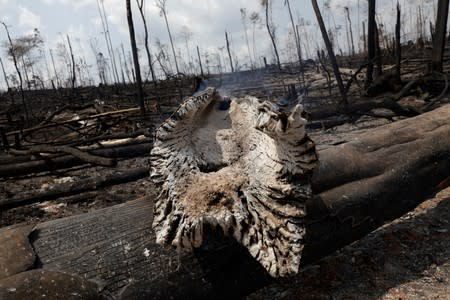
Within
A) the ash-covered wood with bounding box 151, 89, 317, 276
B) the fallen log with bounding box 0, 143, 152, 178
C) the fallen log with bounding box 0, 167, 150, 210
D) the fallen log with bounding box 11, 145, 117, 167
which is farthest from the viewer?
the fallen log with bounding box 0, 143, 152, 178

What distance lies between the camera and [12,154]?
15.2 feet

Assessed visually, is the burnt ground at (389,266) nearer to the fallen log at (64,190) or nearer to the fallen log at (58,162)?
the fallen log at (64,190)

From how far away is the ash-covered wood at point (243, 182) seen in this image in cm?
134

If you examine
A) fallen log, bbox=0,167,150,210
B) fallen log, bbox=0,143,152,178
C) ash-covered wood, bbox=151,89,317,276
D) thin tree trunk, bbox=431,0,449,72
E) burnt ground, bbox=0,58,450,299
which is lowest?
burnt ground, bbox=0,58,450,299

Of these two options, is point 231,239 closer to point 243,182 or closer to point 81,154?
point 243,182

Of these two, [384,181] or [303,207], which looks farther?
[384,181]

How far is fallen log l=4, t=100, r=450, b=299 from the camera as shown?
1.41 m

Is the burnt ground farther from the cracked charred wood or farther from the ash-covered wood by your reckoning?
the ash-covered wood

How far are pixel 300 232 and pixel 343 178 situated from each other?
706mm

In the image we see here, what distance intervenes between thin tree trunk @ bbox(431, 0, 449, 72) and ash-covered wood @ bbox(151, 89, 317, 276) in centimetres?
900

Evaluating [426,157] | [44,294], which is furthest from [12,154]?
[426,157]

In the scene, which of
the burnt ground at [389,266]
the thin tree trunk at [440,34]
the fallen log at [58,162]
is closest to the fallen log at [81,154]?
the fallen log at [58,162]

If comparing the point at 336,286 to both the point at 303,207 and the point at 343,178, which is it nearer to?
the point at 343,178

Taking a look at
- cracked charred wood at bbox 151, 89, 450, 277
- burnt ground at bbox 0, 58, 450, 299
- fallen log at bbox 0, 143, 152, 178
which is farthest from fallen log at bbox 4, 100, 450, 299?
fallen log at bbox 0, 143, 152, 178
